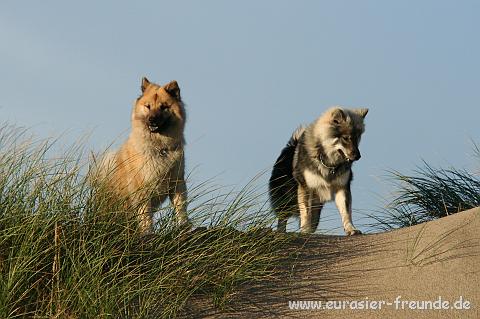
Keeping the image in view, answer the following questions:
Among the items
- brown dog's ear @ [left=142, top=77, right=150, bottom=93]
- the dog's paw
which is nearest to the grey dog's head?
the dog's paw

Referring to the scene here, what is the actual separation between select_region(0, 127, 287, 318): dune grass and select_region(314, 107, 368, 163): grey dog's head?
88.5 inches

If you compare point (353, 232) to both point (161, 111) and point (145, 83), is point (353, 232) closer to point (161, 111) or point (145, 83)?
point (161, 111)

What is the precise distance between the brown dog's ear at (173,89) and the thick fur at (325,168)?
1.41m

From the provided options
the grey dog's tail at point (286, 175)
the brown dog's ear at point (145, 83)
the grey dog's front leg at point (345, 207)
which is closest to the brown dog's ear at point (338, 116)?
the grey dog's tail at point (286, 175)

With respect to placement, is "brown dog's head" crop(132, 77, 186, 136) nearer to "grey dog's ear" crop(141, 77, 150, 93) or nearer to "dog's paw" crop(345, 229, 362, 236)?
"grey dog's ear" crop(141, 77, 150, 93)

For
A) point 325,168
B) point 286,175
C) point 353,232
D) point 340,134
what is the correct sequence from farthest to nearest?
point 286,175 < point 340,134 < point 325,168 < point 353,232

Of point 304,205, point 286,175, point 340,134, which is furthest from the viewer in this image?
point 286,175

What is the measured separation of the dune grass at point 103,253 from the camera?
16.7 ft

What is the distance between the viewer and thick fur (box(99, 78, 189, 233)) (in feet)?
24.9

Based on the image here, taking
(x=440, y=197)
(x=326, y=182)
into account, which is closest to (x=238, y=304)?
(x=326, y=182)

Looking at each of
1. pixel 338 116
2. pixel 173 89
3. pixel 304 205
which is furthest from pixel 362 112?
pixel 173 89

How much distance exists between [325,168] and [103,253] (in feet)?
11.4

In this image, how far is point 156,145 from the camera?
7980 mm

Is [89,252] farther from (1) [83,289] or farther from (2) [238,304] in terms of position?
A: (2) [238,304]
